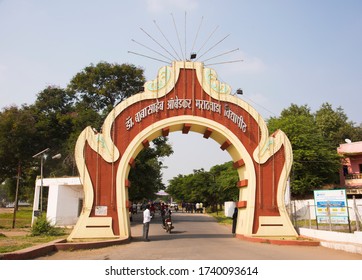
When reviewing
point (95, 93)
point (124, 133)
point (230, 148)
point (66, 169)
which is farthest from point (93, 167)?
point (66, 169)

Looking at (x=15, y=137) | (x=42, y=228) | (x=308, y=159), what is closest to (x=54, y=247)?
(x=42, y=228)

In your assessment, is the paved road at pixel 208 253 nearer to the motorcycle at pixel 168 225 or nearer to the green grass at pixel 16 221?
the motorcycle at pixel 168 225

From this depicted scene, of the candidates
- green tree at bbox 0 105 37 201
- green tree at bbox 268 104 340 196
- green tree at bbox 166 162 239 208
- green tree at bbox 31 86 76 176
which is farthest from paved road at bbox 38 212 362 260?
green tree at bbox 166 162 239 208

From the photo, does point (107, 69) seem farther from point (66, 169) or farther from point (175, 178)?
point (175, 178)

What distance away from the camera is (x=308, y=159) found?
1250 inches

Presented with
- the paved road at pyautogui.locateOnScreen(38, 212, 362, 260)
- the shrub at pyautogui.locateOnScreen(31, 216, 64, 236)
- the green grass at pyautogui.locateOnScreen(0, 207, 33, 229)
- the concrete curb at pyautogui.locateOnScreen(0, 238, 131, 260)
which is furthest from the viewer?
the green grass at pyautogui.locateOnScreen(0, 207, 33, 229)

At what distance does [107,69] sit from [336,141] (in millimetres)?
29684

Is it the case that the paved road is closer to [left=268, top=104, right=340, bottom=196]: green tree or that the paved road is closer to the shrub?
the shrub

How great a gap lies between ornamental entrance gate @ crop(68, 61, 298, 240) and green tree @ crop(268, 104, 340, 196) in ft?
53.1

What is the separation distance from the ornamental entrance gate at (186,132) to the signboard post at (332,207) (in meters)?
1.30

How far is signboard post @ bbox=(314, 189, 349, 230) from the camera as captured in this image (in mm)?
13641

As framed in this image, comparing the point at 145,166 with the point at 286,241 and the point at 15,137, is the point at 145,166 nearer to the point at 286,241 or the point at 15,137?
the point at 15,137

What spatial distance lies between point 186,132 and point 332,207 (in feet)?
21.8

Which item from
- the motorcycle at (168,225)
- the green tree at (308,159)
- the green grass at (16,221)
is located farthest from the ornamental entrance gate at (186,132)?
the green tree at (308,159)
